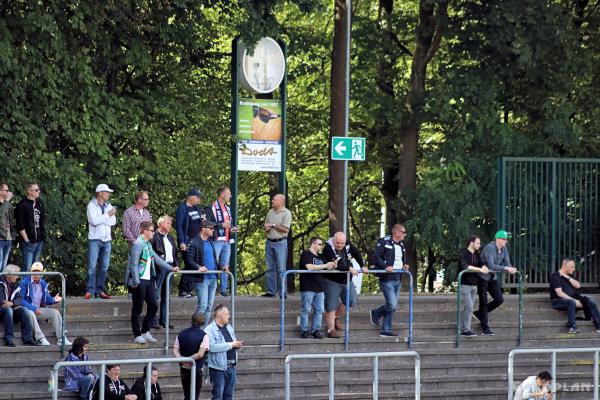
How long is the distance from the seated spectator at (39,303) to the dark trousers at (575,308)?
8.07 meters

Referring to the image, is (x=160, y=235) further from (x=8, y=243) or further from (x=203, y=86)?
(x=203, y=86)

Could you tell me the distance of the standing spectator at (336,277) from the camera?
799 inches

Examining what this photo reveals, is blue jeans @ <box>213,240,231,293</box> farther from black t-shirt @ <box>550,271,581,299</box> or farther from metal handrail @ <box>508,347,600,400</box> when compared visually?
black t-shirt @ <box>550,271,581,299</box>

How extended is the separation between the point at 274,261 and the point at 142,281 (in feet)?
10.6

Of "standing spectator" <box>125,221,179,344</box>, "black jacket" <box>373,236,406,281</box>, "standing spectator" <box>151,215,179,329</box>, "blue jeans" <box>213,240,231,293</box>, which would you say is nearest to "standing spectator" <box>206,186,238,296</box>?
"blue jeans" <box>213,240,231,293</box>

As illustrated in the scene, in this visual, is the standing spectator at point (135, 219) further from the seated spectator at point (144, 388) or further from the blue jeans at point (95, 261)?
the seated spectator at point (144, 388)

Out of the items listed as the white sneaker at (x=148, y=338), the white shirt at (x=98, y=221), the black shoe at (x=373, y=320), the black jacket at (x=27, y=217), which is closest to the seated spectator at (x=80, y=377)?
the white sneaker at (x=148, y=338)

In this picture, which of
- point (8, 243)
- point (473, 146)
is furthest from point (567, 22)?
point (8, 243)

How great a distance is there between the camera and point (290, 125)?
103 ft

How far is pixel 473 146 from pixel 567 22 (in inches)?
123

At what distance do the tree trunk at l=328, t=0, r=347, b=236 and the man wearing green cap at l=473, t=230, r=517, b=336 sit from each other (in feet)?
10.4

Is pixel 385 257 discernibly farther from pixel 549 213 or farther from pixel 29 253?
pixel 29 253

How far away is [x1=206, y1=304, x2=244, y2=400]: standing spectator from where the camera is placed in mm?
17359

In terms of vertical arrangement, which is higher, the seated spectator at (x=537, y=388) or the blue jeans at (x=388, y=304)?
the blue jeans at (x=388, y=304)
